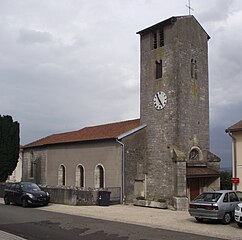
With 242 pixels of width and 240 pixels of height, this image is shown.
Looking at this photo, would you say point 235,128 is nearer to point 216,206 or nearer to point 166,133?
point 166,133

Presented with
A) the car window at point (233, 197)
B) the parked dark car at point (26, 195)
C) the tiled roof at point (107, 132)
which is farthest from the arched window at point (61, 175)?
the car window at point (233, 197)

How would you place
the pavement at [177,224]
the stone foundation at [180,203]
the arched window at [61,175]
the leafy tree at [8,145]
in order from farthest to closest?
1. the leafy tree at [8,145]
2. the arched window at [61,175]
3. the stone foundation at [180,203]
4. the pavement at [177,224]

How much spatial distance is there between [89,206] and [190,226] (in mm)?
10471

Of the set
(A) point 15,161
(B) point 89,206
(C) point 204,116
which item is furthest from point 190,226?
(A) point 15,161

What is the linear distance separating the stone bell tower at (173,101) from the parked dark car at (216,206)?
8734 millimetres

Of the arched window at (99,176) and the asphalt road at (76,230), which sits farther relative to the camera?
the arched window at (99,176)

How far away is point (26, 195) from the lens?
24.8 meters

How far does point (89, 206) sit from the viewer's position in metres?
26.2

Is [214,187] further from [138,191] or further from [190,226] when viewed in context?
[190,226]

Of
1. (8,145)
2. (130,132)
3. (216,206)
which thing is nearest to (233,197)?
(216,206)

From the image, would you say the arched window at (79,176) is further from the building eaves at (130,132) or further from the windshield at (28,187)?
the windshield at (28,187)

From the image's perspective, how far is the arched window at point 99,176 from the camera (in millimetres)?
31372

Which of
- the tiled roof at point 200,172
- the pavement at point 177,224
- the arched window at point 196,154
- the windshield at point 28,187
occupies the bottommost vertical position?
the pavement at point 177,224

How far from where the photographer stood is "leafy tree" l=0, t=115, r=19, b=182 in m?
37.0
